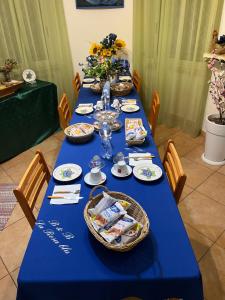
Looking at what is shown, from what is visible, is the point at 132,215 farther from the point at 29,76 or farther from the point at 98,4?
the point at 98,4

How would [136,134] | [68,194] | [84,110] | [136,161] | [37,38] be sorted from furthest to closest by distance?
[37,38] → [84,110] → [136,134] → [136,161] → [68,194]

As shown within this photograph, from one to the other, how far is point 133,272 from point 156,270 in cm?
8

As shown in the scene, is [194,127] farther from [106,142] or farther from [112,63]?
[106,142]

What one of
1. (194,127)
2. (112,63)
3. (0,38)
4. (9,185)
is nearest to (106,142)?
(112,63)

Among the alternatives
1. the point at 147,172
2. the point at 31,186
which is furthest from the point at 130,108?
the point at 31,186

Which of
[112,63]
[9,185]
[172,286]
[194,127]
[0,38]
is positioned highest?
[0,38]

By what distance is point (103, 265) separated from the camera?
2.88 ft

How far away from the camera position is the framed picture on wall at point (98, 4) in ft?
9.67

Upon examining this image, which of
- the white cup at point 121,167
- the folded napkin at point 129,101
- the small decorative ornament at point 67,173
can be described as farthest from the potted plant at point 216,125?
the small decorative ornament at point 67,173

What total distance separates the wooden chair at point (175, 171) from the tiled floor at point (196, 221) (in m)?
→ 0.62

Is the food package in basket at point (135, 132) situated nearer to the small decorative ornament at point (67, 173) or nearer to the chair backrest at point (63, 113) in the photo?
the small decorative ornament at point (67, 173)

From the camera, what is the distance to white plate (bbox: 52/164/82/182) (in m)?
1.30

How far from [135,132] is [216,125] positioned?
42.1 inches

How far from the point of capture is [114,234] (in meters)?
0.92
